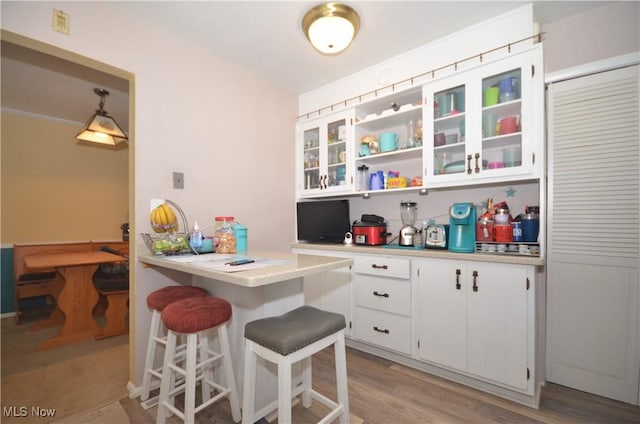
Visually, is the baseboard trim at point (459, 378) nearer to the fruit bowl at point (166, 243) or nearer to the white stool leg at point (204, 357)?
the white stool leg at point (204, 357)

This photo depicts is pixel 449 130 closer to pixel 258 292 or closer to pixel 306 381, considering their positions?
pixel 258 292

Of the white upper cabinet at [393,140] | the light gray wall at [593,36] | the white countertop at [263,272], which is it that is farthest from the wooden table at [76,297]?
the light gray wall at [593,36]

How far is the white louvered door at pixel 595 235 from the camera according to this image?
5.49 ft

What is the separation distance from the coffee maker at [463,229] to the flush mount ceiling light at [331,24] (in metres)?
1.40

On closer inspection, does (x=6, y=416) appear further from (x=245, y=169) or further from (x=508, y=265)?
(x=508, y=265)

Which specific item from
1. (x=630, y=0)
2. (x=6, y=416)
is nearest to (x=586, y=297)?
(x=630, y=0)

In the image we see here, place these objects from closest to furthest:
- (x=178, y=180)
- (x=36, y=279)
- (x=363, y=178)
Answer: (x=178, y=180) < (x=363, y=178) < (x=36, y=279)

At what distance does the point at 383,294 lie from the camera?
86.8 inches

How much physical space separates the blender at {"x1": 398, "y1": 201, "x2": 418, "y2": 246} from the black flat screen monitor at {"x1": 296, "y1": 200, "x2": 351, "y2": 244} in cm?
53

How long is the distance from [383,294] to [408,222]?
0.73m

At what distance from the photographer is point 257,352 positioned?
3.95 feet

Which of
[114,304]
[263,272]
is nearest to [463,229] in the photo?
[263,272]

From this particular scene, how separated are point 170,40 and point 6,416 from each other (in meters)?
2.59

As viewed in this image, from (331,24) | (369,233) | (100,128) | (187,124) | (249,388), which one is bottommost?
(249,388)
